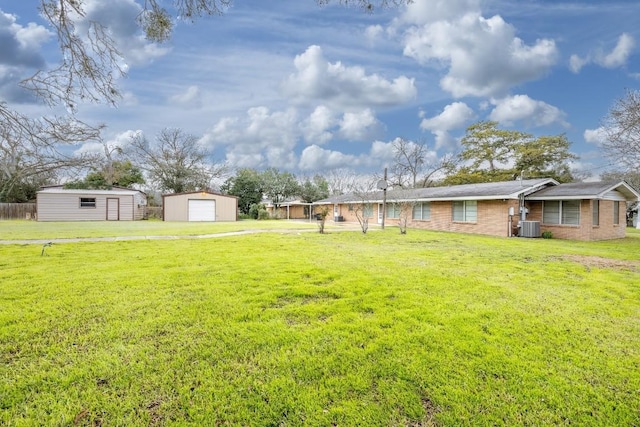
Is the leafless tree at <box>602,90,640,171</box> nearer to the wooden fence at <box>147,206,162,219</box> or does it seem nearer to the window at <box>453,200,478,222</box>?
the window at <box>453,200,478,222</box>

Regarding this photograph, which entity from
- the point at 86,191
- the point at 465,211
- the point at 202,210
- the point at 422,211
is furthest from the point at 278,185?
the point at 465,211

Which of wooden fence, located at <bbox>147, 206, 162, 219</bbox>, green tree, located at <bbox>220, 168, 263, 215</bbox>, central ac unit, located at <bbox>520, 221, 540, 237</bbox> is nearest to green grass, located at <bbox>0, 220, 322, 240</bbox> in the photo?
central ac unit, located at <bbox>520, 221, 540, 237</bbox>

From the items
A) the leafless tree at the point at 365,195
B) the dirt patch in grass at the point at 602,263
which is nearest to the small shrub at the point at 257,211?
the leafless tree at the point at 365,195

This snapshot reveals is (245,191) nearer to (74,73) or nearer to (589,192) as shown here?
(589,192)

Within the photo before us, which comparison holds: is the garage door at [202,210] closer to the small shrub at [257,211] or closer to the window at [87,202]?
the small shrub at [257,211]

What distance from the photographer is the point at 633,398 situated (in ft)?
7.88

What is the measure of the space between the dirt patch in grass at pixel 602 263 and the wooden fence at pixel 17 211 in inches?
1453

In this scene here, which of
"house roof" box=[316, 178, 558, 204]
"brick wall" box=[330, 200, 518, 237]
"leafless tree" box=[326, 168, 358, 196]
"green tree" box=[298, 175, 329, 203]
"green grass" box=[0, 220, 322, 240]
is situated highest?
"leafless tree" box=[326, 168, 358, 196]

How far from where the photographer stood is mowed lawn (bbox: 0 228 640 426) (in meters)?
2.21

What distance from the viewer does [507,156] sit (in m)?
33.0

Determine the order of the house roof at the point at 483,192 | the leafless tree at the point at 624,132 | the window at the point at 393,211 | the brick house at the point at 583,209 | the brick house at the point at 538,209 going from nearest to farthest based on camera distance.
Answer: the leafless tree at the point at 624,132 → the brick house at the point at 583,209 → the brick house at the point at 538,209 → the house roof at the point at 483,192 → the window at the point at 393,211

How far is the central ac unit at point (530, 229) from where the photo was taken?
15523 millimetres

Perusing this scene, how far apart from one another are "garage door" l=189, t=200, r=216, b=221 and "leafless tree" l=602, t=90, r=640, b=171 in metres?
27.8

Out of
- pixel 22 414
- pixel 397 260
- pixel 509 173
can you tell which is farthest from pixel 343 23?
pixel 509 173
